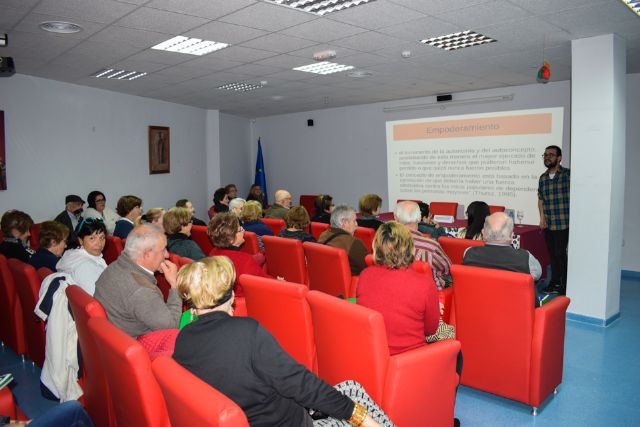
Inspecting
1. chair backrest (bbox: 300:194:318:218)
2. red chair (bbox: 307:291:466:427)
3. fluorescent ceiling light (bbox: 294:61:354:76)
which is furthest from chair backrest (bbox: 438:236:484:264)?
chair backrest (bbox: 300:194:318:218)

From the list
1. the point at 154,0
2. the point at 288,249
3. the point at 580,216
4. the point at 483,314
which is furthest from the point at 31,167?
the point at 580,216

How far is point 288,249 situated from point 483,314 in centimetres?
182

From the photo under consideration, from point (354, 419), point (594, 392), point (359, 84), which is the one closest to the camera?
point (354, 419)

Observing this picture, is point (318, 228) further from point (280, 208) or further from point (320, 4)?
point (320, 4)

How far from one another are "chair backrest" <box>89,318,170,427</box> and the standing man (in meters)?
5.19

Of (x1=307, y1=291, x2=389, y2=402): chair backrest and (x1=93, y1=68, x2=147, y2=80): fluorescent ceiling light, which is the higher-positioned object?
(x1=93, y1=68, x2=147, y2=80): fluorescent ceiling light

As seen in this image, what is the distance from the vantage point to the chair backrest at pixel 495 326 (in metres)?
2.72

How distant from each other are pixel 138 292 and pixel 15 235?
2558 mm

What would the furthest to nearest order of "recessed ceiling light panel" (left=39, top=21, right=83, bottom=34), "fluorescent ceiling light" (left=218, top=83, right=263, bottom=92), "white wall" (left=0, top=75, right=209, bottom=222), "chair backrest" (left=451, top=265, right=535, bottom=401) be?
"fluorescent ceiling light" (left=218, top=83, right=263, bottom=92), "white wall" (left=0, top=75, right=209, bottom=222), "recessed ceiling light panel" (left=39, top=21, right=83, bottom=34), "chair backrest" (left=451, top=265, right=535, bottom=401)

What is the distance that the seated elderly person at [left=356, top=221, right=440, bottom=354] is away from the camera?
2.32 metres

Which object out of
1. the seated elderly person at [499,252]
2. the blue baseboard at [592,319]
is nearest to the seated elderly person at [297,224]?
the seated elderly person at [499,252]

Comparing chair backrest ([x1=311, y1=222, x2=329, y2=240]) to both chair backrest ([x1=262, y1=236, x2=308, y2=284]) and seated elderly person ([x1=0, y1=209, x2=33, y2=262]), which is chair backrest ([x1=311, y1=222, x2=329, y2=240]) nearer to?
chair backrest ([x1=262, y1=236, x2=308, y2=284])

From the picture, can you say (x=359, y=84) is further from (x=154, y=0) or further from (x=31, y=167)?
(x=31, y=167)

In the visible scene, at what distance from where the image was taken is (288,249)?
414 centimetres
